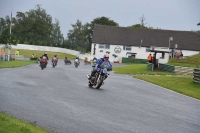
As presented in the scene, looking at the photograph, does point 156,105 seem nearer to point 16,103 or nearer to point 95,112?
point 95,112

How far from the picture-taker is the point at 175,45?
8388 cm

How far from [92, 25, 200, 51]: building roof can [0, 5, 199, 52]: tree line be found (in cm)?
1565

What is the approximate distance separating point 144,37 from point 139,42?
6.81ft

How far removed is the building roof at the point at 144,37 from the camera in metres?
84.9

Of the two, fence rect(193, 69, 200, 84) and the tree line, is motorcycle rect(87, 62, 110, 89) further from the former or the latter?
the tree line

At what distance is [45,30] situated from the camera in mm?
134750

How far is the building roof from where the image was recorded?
279 feet

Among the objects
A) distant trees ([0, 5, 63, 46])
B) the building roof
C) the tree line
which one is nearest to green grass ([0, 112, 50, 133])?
the tree line

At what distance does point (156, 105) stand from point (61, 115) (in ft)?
17.7

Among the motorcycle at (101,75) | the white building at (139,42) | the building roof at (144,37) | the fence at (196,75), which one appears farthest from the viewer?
the building roof at (144,37)

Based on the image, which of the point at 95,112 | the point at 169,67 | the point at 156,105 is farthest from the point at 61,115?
the point at 169,67

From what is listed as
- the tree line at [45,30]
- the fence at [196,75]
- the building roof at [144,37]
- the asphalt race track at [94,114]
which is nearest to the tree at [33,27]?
the tree line at [45,30]

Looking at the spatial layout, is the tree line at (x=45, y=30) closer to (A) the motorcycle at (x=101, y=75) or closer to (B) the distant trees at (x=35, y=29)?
(B) the distant trees at (x=35, y=29)

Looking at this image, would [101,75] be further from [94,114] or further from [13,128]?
[13,128]
